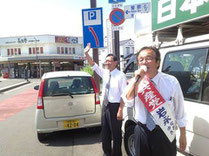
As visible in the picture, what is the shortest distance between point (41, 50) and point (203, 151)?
38.0 metres

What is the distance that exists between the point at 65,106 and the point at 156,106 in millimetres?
2616

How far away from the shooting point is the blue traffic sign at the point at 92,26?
17.9ft

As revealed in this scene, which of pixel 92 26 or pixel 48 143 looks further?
pixel 92 26

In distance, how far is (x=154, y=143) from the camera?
1.71 m

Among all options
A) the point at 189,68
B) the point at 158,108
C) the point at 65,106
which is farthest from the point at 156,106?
the point at 65,106

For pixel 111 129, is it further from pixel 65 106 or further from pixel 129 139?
pixel 65 106

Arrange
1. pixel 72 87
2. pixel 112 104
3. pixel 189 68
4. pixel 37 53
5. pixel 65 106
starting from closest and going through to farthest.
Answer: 1. pixel 189 68
2. pixel 112 104
3. pixel 65 106
4. pixel 72 87
5. pixel 37 53

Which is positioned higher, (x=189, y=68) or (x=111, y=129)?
(x=189, y=68)

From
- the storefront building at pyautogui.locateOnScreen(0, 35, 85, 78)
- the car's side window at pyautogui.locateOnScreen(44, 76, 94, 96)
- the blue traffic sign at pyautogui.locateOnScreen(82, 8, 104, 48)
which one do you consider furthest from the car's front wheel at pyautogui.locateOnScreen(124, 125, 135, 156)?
the storefront building at pyautogui.locateOnScreen(0, 35, 85, 78)

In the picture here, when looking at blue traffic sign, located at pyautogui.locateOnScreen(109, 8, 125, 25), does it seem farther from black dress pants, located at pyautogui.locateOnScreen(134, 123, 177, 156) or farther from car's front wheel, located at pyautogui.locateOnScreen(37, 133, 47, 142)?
black dress pants, located at pyautogui.locateOnScreen(134, 123, 177, 156)

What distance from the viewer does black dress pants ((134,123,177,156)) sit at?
1688 mm

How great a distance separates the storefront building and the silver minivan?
30.4 metres

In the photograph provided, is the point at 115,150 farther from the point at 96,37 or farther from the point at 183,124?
the point at 96,37

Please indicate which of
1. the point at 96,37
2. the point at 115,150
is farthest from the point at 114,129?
the point at 96,37
